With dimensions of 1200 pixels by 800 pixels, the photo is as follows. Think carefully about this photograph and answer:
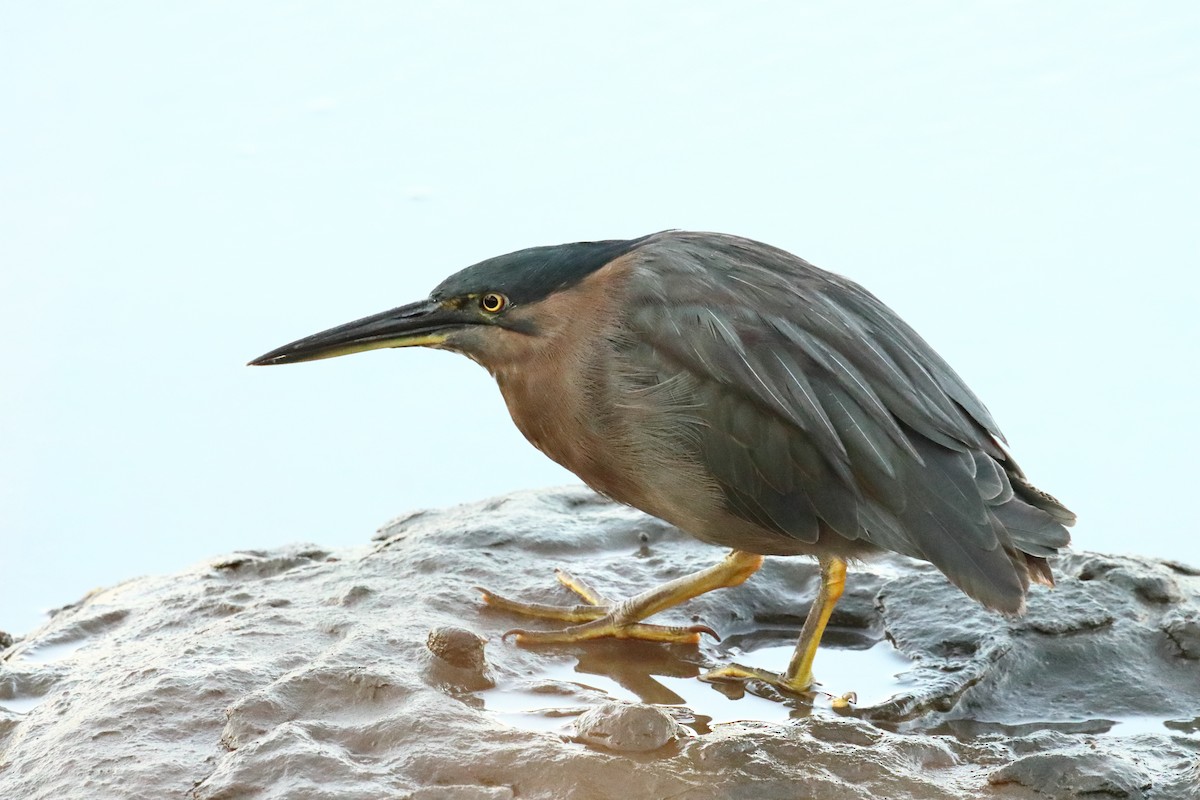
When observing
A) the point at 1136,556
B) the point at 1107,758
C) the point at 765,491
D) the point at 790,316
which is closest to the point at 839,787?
the point at 1107,758

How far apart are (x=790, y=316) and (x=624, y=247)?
675mm

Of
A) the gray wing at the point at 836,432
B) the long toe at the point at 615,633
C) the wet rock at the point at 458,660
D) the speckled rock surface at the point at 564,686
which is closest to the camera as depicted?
the speckled rock surface at the point at 564,686

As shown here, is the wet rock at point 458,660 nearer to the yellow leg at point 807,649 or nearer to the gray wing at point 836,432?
the yellow leg at point 807,649

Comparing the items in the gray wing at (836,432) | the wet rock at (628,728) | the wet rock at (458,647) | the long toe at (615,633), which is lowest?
the wet rock at (628,728)

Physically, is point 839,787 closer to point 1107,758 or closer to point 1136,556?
point 1107,758

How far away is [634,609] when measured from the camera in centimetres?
483

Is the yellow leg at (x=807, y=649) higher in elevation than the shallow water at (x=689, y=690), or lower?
higher

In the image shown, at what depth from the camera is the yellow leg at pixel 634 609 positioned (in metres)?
4.83

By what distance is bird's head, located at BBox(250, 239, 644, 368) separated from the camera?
15.4 ft

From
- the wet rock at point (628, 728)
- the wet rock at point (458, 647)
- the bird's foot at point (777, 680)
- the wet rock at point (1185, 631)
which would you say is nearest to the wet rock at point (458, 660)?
the wet rock at point (458, 647)

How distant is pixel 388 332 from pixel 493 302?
372 millimetres

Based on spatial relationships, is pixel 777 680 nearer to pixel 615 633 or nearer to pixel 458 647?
pixel 615 633

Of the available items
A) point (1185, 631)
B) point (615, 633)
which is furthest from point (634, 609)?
point (1185, 631)

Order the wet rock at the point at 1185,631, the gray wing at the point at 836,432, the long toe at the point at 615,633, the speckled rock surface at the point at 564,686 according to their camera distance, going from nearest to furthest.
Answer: the speckled rock surface at the point at 564,686 → the gray wing at the point at 836,432 → the wet rock at the point at 1185,631 → the long toe at the point at 615,633
